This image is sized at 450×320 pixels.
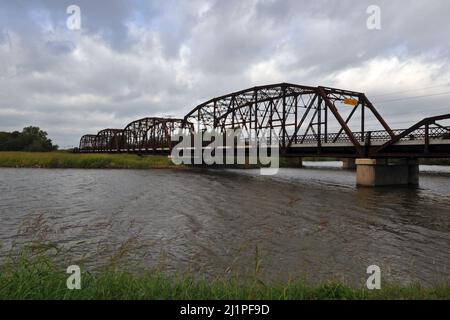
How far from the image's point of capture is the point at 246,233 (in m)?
15.8

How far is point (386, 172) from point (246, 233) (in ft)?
103

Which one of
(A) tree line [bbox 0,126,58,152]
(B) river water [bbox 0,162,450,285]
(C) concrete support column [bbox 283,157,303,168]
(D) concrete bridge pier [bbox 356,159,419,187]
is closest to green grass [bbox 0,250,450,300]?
(B) river water [bbox 0,162,450,285]

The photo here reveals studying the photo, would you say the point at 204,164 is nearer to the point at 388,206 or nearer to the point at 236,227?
the point at 388,206

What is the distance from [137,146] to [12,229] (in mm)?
110577

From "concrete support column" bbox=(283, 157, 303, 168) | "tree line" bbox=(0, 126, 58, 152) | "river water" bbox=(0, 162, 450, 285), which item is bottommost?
"river water" bbox=(0, 162, 450, 285)

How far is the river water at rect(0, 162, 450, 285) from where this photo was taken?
11.2 m

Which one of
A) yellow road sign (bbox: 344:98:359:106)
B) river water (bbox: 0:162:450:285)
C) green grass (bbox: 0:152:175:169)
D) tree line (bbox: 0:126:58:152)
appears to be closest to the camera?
river water (bbox: 0:162:450:285)

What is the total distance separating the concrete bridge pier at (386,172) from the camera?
4044 cm

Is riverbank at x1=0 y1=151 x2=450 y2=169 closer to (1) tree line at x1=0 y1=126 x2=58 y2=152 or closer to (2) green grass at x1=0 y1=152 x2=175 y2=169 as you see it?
(2) green grass at x1=0 y1=152 x2=175 y2=169

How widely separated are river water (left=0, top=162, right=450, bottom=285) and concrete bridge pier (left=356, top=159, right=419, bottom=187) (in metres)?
13.2

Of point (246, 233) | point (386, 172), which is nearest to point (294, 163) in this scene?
point (386, 172)

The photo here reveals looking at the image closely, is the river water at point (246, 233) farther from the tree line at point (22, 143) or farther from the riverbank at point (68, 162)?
the tree line at point (22, 143)

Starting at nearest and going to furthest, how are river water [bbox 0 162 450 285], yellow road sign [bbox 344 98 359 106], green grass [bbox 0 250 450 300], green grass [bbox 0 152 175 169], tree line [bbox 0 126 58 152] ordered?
green grass [bbox 0 250 450 300], river water [bbox 0 162 450 285], yellow road sign [bbox 344 98 359 106], green grass [bbox 0 152 175 169], tree line [bbox 0 126 58 152]

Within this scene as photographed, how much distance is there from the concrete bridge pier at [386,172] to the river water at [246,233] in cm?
1319
